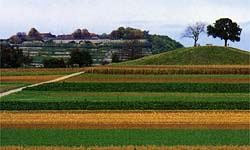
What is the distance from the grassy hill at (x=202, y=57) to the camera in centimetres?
6522

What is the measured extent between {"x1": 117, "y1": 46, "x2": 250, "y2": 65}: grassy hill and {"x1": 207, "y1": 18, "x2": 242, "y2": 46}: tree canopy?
11.0 feet

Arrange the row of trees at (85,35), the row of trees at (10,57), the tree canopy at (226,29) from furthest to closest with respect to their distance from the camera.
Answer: the row of trees at (85,35), the row of trees at (10,57), the tree canopy at (226,29)

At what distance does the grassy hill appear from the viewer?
65.2 meters

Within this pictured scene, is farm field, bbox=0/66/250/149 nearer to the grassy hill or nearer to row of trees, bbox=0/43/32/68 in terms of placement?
the grassy hill

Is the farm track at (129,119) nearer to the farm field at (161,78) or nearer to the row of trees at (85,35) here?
the farm field at (161,78)

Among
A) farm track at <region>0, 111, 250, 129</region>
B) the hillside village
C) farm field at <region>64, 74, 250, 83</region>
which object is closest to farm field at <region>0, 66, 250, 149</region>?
farm track at <region>0, 111, 250, 129</region>

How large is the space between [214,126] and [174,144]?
4520 millimetres

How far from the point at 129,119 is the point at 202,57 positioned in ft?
151

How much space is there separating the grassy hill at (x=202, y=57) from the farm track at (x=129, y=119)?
40589mm

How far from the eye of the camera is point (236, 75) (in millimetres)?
53094

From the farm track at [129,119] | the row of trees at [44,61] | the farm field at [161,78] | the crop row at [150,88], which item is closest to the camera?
the farm track at [129,119]

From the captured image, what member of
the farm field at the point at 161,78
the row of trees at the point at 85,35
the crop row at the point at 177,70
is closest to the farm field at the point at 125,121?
the farm field at the point at 161,78

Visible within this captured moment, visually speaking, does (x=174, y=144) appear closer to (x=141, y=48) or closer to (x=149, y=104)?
(x=149, y=104)

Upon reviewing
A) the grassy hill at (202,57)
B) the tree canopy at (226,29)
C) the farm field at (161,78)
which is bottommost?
the farm field at (161,78)
